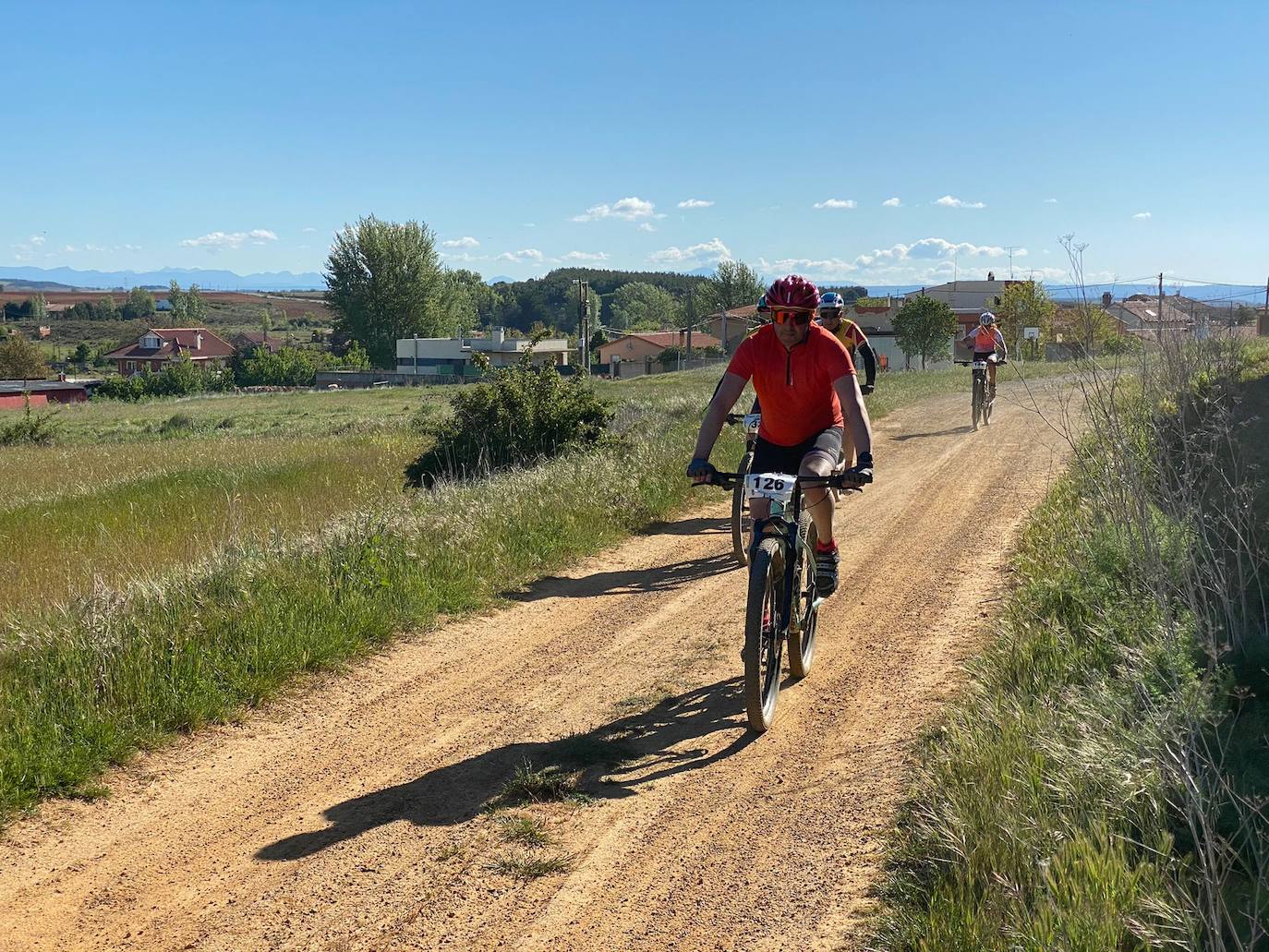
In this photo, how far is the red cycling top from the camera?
18.4 feet

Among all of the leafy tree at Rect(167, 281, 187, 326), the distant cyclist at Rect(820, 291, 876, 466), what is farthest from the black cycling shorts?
the leafy tree at Rect(167, 281, 187, 326)

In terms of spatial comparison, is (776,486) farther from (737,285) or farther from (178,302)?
(178,302)

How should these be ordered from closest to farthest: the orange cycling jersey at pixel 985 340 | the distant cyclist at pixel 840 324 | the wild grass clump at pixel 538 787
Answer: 1. the wild grass clump at pixel 538 787
2. the distant cyclist at pixel 840 324
3. the orange cycling jersey at pixel 985 340

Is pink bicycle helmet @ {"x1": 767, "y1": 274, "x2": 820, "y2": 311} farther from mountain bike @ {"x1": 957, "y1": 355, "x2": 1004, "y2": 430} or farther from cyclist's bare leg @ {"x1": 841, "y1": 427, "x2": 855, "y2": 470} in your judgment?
mountain bike @ {"x1": 957, "y1": 355, "x2": 1004, "y2": 430}

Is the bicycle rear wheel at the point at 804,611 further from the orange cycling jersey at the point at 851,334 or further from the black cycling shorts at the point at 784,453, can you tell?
the orange cycling jersey at the point at 851,334

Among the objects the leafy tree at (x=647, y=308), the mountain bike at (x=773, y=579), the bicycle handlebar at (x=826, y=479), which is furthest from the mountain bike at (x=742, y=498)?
the leafy tree at (x=647, y=308)

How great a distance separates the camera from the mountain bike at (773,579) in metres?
4.98

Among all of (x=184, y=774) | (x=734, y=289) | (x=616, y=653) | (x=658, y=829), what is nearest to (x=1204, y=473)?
(x=616, y=653)

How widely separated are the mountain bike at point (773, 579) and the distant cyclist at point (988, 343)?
12.8 metres

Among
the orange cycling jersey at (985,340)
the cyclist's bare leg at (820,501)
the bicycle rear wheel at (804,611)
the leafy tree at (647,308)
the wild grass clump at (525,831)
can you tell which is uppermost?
the leafy tree at (647,308)

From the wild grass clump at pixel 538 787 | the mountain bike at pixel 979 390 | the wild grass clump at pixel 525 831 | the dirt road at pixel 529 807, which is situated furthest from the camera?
the mountain bike at pixel 979 390

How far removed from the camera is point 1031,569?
758 cm

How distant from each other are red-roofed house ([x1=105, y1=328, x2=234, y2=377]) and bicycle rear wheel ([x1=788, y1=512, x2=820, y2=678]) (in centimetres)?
12061

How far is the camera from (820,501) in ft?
19.2
